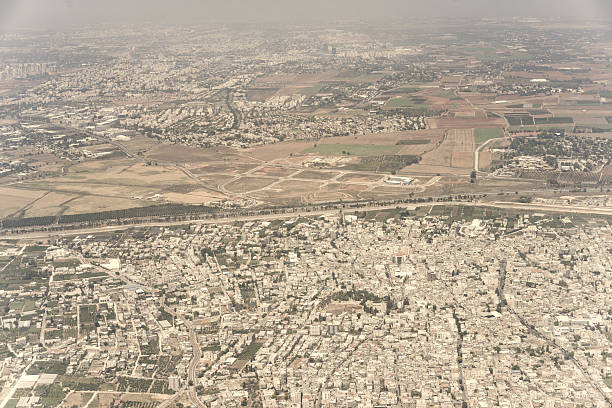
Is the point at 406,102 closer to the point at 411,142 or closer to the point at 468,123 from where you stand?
the point at 468,123

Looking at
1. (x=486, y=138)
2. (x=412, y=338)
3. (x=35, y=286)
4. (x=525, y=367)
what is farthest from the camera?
(x=486, y=138)

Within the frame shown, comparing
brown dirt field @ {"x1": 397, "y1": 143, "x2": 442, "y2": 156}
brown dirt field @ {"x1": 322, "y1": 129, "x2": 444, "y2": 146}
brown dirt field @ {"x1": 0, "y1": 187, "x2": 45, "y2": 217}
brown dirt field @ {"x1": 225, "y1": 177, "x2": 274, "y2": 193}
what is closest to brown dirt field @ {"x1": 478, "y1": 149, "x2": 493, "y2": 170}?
brown dirt field @ {"x1": 397, "y1": 143, "x2": 442, "y2": 156}

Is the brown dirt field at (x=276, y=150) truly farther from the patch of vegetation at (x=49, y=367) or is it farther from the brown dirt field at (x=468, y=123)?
the patch of vegetation at (x=49, y=367)

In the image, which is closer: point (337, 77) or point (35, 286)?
point (35, 286)

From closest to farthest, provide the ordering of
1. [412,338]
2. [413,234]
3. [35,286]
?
[412,338] → [35,286] → [413,234]

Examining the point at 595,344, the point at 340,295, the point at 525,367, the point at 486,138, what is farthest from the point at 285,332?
the point at 486,138

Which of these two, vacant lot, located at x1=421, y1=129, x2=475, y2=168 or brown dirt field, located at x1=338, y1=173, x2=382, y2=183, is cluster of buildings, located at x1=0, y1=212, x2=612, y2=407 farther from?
vacant lot, located at x1=421, y1=129, x2=475, y2=168

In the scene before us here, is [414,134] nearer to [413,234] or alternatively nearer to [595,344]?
[413,234]
